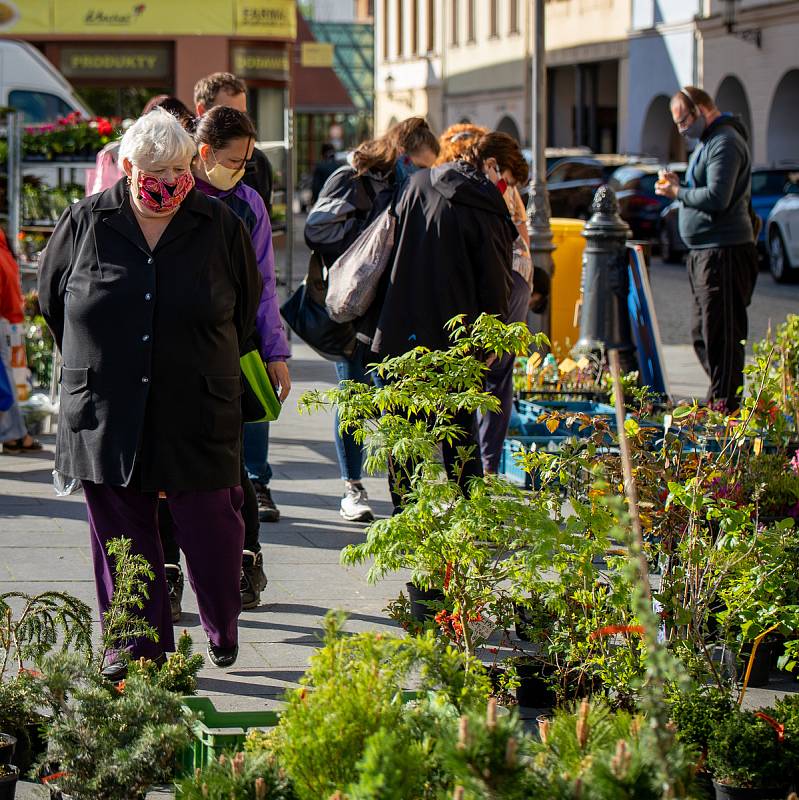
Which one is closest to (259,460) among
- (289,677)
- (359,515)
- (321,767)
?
(359,515)

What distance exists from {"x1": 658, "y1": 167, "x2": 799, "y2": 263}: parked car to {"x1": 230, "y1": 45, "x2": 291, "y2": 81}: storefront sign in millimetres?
8124

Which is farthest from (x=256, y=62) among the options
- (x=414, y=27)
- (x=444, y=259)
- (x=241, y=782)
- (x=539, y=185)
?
(x=414, y=27)

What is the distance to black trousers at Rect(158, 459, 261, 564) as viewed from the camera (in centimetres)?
573

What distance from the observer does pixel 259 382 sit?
16.9 feet

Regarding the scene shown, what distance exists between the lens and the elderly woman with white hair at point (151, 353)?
461 cm

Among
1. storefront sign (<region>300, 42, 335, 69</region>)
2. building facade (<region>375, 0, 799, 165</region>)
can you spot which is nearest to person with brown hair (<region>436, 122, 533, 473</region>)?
building facade (<region>375, 0, 799, 165</region>)

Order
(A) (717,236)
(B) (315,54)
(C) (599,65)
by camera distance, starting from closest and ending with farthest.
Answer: (A) (717,236) → (B) (315,54) → (C) (599,65)

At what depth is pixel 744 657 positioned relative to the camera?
5.04 meters

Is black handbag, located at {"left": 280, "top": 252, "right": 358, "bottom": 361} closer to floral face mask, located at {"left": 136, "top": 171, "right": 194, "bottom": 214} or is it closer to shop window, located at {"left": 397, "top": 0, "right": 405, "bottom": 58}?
floral face mask, located at {"left": 136, "top": 171, "right": 194, "bottom": 214}

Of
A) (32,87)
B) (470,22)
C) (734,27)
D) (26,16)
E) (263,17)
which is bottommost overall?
(32,87)

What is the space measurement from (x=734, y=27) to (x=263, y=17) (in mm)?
11736

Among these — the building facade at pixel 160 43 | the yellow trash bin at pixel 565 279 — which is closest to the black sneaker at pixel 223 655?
the yellow trash bin at pixel 565 279

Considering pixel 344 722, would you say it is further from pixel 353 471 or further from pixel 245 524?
pixel 353 471

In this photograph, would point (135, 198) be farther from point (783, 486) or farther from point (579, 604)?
point (783, 486)
